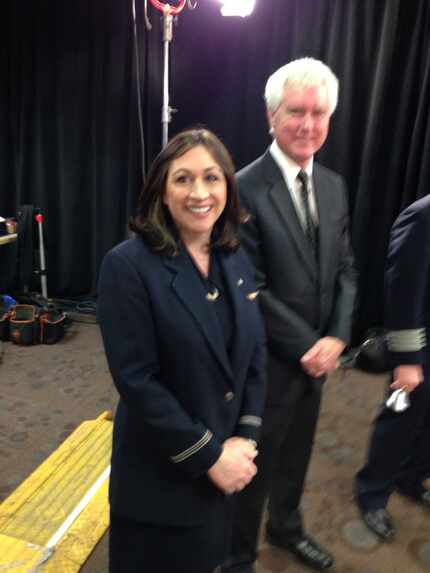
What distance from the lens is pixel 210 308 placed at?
100cm

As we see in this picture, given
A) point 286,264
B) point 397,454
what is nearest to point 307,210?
point 286,264

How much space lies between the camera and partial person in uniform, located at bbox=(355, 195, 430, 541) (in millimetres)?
1544

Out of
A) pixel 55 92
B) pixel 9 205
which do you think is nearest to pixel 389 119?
pixel 55 92

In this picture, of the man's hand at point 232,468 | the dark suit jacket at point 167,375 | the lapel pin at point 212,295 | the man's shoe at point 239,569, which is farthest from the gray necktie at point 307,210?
the man's shoe at point 239,569

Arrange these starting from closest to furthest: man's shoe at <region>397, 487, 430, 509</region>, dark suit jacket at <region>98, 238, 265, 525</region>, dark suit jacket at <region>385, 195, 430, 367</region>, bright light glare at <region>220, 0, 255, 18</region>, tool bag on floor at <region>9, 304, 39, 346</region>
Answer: dark suit jacket at <region>98, 238, 265, 525</region> → dark suit jacket at <region>385, 195, 430, 367</region> → man's shoe at <region>397, 487, 430, 509</region> → bright light glare at <region>220, 0, 255, 18</region> → tool bag on floor at <region>9, 304, 39, 346</region>

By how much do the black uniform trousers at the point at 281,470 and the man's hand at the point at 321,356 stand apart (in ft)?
0.19

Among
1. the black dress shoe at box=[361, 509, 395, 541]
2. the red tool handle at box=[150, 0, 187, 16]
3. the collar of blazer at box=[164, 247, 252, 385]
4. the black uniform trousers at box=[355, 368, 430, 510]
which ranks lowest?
the black dress shoe at box=[361, 509, 395, 541]

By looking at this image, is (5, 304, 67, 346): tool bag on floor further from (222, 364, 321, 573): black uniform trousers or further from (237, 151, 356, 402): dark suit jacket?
(237, 151, 356, 402): dark suit jacket

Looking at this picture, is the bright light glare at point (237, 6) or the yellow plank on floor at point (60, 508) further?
the bright light glare at point (237, 6)

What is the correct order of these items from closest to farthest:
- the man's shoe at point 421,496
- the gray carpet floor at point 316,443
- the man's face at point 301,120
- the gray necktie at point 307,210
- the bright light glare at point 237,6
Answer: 1. the man's face at point 301,120
2. the gray necktie at point 307,210
3. the gray carpet floor at point 316,443
4. the man's shoe at point 421,496
5. the bright light glare at point 237,6

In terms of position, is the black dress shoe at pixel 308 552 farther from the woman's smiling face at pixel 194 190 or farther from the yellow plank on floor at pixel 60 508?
the woman's smiling face at pixel 194 190

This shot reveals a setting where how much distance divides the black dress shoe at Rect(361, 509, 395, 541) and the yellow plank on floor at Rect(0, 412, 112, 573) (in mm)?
976

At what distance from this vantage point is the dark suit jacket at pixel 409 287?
152 cm

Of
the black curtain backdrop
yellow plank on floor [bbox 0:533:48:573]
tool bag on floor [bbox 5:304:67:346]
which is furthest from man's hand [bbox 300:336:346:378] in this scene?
tool bag on floor [bbox 5:304:67:346]
